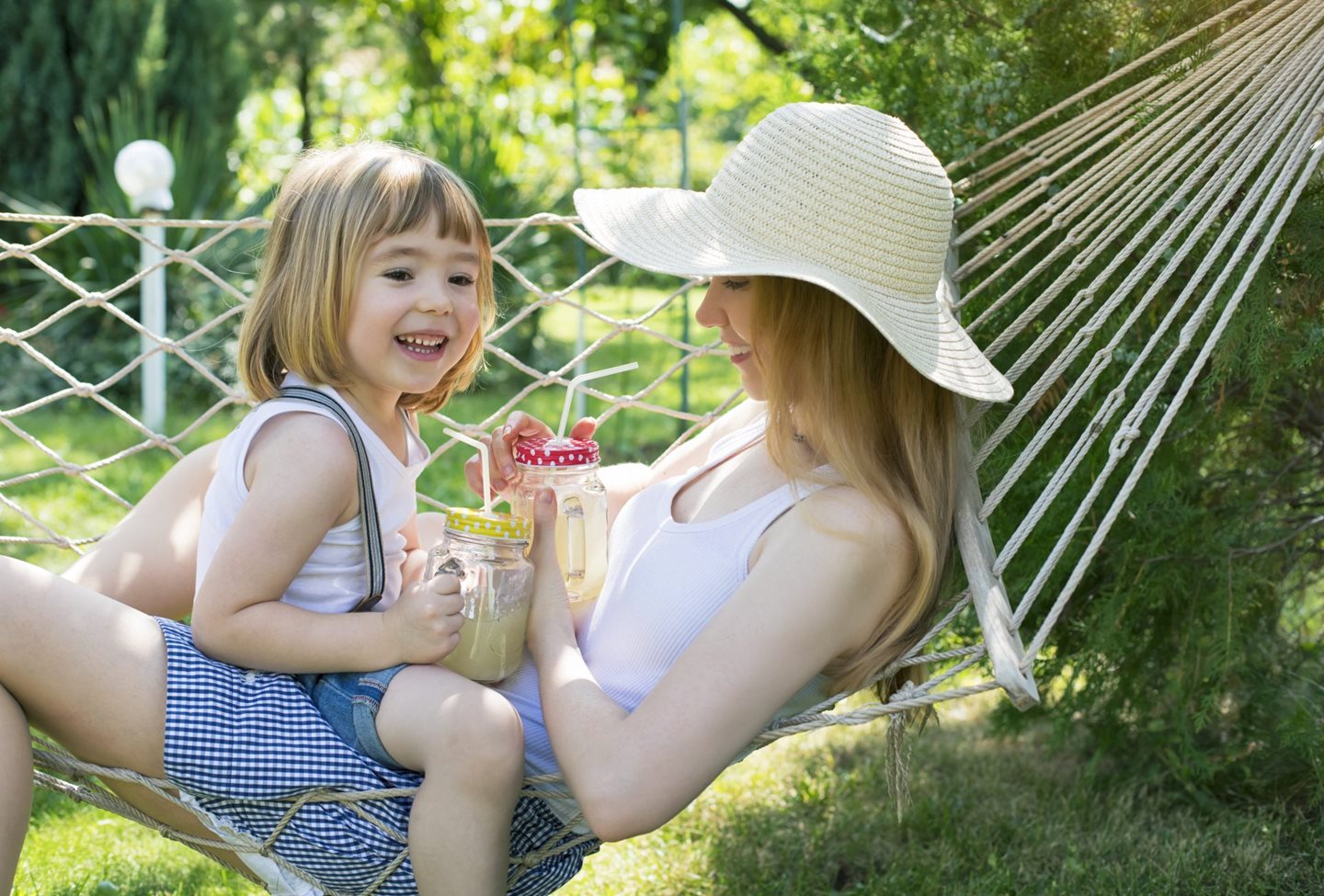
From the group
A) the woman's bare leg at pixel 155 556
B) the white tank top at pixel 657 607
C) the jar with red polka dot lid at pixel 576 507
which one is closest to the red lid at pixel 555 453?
the jar with red polka dot lid at pixel 576 507

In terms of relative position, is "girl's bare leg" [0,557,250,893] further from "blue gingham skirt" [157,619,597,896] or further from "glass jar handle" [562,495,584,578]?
"glass jar handle" [562,495,584,578]

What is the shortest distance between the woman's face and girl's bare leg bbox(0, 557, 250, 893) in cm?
69

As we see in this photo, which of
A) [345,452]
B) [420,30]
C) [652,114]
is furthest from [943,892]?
[420,30]

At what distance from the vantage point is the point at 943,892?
6.32 feet

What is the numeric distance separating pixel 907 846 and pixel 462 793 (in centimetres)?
102

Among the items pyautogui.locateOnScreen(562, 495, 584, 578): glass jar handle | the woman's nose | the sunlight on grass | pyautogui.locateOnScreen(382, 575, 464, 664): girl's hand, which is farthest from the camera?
the sunlight on grass

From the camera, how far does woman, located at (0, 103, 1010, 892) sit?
1262 millimetres

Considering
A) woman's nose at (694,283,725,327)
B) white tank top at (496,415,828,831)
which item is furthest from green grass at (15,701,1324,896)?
woman's nose at (694,283,725,327)

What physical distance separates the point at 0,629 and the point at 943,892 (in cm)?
132

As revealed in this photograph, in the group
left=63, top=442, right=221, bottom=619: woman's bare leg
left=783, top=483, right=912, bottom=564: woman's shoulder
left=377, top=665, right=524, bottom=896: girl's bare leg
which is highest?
left=783, top=483, right=912, bottom=564: woman's shoulder

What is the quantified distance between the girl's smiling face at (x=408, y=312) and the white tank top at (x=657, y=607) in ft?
1.09

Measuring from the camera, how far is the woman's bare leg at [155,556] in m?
1.72

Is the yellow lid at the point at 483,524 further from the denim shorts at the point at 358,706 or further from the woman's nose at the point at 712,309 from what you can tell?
the woman's nose at the point at 712,309

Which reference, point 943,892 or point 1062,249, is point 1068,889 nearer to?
point 943,892
